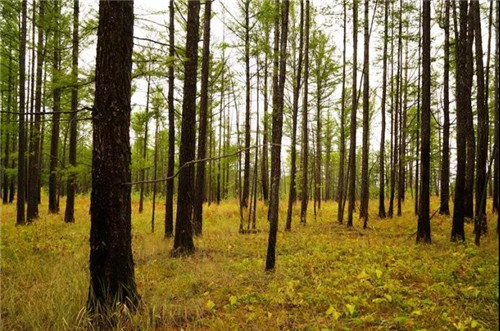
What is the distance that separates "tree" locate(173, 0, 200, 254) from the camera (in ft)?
25.8

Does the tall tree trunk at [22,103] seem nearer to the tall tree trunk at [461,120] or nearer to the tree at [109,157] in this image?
the tree at [109,157]

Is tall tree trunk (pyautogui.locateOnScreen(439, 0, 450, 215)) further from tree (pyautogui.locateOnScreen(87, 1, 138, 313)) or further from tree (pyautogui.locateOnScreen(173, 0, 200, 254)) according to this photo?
tree (pyautogui.locateOnScreen(87, 1, 138, 313))

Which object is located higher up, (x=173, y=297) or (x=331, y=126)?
(x=331, y=126)

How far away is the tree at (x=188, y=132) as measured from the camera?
7867 millimetres

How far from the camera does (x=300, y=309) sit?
15.3ft

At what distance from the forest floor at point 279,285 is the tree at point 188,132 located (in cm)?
56

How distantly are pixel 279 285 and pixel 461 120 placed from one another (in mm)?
6726

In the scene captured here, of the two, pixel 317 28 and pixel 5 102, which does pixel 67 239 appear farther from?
pixel 5 102

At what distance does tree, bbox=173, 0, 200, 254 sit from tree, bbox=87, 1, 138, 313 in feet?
12.5

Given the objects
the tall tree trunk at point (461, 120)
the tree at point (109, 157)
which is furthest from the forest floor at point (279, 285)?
the tall tree trunk at point (461, 120)

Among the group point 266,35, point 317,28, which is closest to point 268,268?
point 266,35

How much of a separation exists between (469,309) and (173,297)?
4.21m

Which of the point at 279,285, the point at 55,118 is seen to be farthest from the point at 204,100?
the point at 55,118

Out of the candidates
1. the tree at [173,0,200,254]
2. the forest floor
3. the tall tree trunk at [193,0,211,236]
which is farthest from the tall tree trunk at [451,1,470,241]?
the tree at [173,0,200,254]
